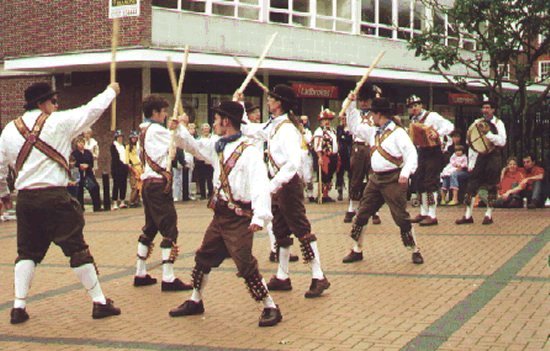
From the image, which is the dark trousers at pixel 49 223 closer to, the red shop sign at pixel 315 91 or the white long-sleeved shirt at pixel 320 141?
the white long-sleeved shirt at pixel 320 141

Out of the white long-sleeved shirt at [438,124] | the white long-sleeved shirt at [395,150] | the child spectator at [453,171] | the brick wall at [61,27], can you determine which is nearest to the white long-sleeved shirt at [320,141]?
the child spectator at [453,171]

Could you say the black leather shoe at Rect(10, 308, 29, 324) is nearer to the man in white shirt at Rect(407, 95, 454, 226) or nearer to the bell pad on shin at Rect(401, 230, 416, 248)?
the bell pad on shin at Rect(401, 230, 416, 248)

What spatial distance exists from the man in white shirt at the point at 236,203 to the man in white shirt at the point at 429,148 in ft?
23.8

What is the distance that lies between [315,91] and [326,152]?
13299mm

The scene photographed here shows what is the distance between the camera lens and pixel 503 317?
7.74m

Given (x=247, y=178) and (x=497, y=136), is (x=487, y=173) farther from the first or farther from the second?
(x=247, y=178)

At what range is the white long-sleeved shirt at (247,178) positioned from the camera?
7488 mm

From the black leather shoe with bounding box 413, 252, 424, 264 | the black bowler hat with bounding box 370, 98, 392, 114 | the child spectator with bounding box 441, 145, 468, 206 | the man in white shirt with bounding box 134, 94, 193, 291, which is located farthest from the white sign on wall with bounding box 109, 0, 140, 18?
the child spectator with bounding box 441, 145, 468, 206

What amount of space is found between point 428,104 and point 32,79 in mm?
16717

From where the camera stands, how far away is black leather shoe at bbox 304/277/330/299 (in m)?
8.88

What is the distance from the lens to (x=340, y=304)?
8531 mm

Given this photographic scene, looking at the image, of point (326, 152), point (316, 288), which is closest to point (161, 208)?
point (316, 288)

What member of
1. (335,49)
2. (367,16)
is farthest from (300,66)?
(367,16)

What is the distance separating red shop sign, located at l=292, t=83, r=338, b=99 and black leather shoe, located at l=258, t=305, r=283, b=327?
24.6 m
